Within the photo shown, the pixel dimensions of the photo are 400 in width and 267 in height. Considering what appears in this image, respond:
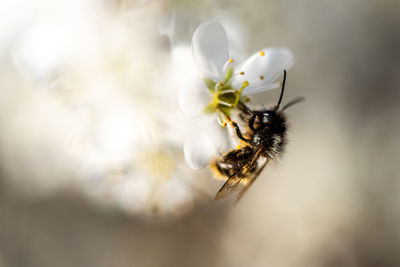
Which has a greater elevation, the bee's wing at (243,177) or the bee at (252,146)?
the bee at (252,146)

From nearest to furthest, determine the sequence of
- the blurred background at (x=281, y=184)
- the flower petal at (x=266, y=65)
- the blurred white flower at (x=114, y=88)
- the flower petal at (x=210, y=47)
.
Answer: the flower petal at (x=210, y=47) < the flower petal at (x=266, y=65) < the blurred white flower at (x=114, y=88) < the blurred background at (x=281, y=184)

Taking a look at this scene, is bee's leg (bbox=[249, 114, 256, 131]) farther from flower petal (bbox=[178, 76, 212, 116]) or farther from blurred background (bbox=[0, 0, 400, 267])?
blurred background (bbox=[0, 0, 400, 267])

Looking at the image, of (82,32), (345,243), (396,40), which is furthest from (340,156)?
(82,32)

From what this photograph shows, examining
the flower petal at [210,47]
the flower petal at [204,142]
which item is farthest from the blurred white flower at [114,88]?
the flower petal at [210,47]

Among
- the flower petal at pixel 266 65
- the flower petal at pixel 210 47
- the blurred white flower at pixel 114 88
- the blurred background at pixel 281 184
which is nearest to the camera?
the flower petal at pixel 210 47

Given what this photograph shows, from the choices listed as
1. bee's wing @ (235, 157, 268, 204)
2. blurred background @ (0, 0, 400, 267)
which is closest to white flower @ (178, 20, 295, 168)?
bee's wing @ (235, 157, 268, 204)

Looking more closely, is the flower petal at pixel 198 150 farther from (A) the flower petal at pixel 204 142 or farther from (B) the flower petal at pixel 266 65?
(B) the flower petal at pixel 266 65

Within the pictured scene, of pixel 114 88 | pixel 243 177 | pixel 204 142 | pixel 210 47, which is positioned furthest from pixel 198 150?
pixel 114 88
